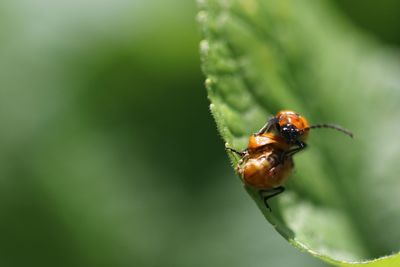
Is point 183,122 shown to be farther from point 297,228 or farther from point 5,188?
point 297,228

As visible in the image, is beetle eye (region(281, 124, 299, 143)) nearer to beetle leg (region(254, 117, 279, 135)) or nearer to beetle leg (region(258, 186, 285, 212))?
beetle leg (region(254, 117, 279, 135))

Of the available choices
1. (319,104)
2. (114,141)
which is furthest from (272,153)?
(114,141)

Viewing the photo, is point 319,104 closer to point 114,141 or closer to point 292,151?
point 292,151

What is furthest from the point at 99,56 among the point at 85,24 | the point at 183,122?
the point at 183,122

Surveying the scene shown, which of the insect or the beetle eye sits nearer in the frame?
the insect

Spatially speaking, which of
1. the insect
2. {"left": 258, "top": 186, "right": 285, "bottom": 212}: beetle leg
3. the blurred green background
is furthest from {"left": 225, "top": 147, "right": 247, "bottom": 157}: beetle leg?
the blurred green background

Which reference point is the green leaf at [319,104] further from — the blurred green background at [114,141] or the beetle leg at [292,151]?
the blurred green background at [114,141]

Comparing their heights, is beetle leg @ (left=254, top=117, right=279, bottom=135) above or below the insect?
above
